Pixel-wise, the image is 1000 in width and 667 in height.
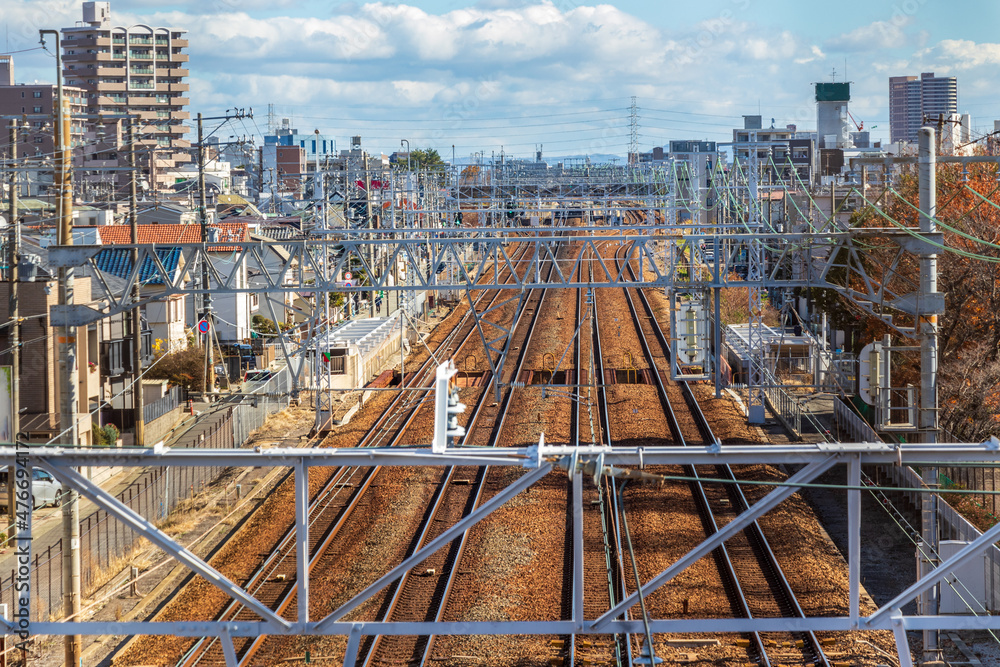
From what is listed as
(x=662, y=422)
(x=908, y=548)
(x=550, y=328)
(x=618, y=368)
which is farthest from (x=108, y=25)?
(x=908, y=548)

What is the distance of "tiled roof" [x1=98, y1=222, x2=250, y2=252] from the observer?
101 feet

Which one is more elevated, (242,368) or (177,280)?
(177,280)

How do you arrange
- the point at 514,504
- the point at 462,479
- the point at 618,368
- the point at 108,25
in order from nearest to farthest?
the point at 514,504 < the point at 462,479 < the point at 618,368 < the point at 108,25

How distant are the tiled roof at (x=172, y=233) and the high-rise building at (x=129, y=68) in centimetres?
4599

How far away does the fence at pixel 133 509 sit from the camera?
11.7 metres

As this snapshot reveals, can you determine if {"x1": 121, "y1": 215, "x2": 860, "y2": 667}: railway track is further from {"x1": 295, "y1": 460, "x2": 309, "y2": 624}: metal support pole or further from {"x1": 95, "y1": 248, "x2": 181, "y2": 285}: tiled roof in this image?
{"x1": 95, "y1": 248, "x2": 181, "y2": 285}: tiled roof

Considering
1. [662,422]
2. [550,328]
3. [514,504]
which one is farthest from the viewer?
[550,328]

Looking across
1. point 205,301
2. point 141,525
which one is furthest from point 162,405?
point 141,525

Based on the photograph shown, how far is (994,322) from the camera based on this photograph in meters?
18.2

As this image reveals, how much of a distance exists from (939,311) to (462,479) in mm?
7849

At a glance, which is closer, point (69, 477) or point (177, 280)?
point (69, 477)

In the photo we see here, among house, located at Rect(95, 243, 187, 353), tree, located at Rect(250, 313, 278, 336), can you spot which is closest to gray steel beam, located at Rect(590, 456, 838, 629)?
house, located at Rect(95, 243, 187, 353)

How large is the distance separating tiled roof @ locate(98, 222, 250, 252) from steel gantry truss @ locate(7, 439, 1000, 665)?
25.2 metres

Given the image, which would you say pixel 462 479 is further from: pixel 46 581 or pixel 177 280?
pixel 46 581
